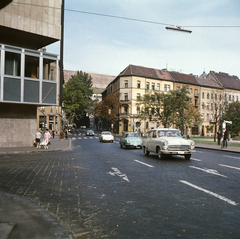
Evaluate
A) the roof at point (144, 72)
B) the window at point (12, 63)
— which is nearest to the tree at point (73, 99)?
the roof at point (144, 72)

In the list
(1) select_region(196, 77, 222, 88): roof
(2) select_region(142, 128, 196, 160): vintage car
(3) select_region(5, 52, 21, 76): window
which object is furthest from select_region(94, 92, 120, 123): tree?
(2) select_region(142, 128, 196, 160): vintage car

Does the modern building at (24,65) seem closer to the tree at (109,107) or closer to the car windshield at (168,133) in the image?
the car windshield at (168,133)

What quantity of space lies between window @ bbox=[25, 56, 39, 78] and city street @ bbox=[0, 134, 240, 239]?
45.5 ft

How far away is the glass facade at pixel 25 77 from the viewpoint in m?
20.4

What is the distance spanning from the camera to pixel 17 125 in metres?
22.6

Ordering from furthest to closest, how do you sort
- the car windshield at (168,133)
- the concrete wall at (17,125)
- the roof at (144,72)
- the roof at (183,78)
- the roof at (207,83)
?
the roof at (207,83) → the roof at (183,78) → the roof at (144,72) → the concrete wall at (17,125) → the car windshield at (168,133)

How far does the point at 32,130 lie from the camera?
23.5 meters

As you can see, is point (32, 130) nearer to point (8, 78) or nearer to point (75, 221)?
point (8, 78)

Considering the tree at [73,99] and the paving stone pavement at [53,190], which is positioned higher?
the tree at [73,99]

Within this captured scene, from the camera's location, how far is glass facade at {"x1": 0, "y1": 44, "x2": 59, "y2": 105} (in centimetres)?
2041

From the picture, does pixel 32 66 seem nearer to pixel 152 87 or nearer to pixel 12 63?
pixel 12 63

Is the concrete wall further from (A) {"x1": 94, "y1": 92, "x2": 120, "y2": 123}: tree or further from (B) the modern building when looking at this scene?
(A) {"x1": 94, "y1": 92, "x2": 120, "y2": 123}: tree

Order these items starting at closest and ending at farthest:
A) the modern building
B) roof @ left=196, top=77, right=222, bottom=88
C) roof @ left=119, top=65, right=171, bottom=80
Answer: the modern building, roof @ left=119, top=65, right=171, bottom=80, roof @ left=196, top=77, right=222, bottom=88

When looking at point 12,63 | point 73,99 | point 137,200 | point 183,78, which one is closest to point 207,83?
point 183,78
